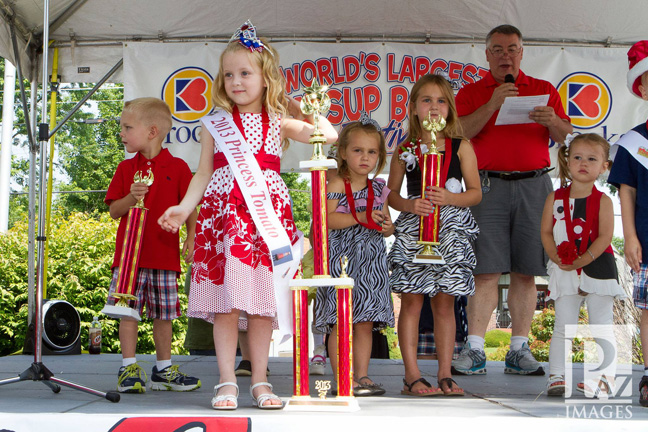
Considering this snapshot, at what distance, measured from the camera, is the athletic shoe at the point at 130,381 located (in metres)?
3.38

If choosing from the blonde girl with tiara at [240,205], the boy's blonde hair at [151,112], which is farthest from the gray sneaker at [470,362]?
the boy's blonde hair at [151,112]

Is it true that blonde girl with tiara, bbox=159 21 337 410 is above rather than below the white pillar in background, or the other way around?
below

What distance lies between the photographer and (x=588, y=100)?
19.0ft

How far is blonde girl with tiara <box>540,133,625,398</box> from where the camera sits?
3373 mm

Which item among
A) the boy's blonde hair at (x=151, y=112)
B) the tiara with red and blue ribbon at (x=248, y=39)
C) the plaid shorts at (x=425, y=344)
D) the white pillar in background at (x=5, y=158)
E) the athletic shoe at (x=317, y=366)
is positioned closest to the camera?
the tiara with red and blue ribbon at (x=248, y=39)

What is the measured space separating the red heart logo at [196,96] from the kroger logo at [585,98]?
9.33 ft

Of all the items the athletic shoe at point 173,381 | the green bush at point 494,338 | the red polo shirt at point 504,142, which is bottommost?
the green bush at point 494,338

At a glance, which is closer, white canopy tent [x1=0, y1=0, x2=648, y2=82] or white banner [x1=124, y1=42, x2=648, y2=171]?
white canopy tent [x1=0, y1=0, x2=648, y2=82]

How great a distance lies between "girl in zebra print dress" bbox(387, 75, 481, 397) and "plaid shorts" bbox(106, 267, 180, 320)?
3.60ft

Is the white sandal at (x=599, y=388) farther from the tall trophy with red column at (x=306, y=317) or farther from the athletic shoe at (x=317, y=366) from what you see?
the athletic shoe at (x=317, y=366)

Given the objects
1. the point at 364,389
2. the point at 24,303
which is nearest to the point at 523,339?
the point at 364,389

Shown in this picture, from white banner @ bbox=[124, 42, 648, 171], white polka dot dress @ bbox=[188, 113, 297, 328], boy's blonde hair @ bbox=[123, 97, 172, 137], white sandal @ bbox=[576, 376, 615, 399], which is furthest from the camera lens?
white banner @ bbox=[124, 42, 648, 171]

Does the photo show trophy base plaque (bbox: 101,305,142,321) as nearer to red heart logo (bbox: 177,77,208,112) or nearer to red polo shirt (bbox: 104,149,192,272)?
red polo shirt (bbox: 104,149,192,272)

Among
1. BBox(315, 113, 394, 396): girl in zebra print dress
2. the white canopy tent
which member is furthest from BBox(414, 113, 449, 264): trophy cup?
the white canopy tent
